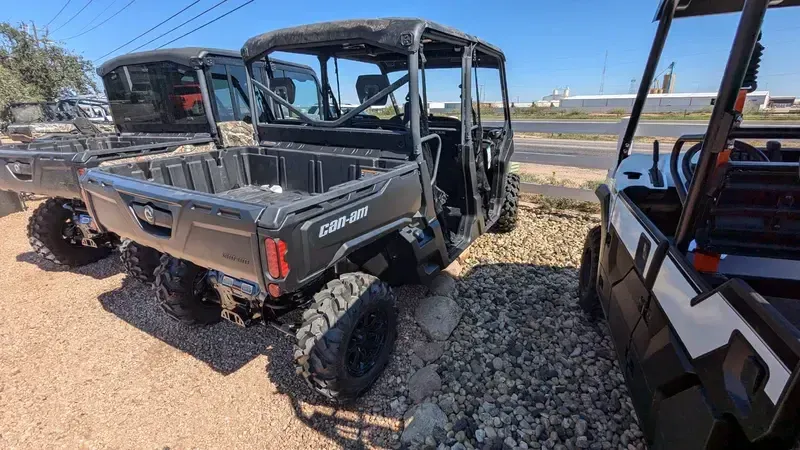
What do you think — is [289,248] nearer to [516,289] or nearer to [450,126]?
[516,289]

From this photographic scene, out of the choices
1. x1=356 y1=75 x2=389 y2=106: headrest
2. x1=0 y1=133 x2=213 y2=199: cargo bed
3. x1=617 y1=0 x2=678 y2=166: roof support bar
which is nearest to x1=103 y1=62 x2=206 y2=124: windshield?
x1=0 y1=133 x2=213 y2=199: cargo bed

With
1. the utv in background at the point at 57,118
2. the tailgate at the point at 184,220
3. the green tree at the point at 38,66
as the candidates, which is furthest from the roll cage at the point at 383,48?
the green tree at the point at 38,66

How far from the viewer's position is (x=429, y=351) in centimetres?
296

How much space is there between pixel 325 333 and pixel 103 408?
1626 mm

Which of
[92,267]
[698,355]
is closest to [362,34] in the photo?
[698,355]

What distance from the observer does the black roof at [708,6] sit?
245 centimetres

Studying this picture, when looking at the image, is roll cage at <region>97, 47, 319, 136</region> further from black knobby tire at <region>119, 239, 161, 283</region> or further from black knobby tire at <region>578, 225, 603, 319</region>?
black knobby tire at <region>578, 225, 603, 319</region>

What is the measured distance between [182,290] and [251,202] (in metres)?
1.29

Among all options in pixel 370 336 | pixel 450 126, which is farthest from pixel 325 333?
pixel 450 126

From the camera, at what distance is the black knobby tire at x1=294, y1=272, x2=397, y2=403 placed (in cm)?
223

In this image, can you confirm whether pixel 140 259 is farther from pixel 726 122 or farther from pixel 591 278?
pixel 726 122

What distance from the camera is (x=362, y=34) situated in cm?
279

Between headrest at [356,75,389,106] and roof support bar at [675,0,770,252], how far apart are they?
278 cm

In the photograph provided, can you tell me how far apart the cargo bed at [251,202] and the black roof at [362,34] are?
0.81m
